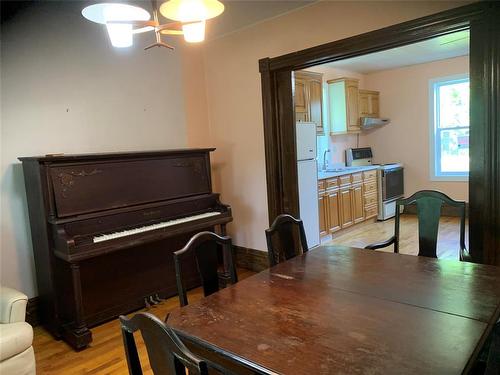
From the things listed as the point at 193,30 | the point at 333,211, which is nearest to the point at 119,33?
the point at 193,30

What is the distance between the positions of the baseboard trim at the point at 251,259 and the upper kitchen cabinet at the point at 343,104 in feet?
9.53

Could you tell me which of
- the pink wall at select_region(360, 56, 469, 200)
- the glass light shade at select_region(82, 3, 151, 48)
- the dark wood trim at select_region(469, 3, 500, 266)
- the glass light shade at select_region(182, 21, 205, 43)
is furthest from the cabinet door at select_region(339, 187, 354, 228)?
the glass light shade at select_region(82, 3, 151, 48)

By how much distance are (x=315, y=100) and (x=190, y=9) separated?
363 cm

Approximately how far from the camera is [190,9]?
67.9 inches

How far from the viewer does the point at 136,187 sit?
3.11 meters

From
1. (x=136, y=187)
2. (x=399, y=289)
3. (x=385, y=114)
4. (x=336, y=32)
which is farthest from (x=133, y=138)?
(x=385, y=114)

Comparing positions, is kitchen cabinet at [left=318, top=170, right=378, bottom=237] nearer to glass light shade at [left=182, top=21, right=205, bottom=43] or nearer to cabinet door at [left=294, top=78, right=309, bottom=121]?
cabinet door at [left=294, top=78, right=309, bottom=121]

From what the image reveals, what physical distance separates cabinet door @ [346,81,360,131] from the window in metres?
1.23

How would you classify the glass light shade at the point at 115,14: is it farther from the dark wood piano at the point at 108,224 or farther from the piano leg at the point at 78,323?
the piano leg at the point at 78,323

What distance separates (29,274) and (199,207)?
1466 millimetres

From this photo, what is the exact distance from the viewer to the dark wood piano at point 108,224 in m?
2.61

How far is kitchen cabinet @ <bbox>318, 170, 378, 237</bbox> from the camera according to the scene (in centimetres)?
490

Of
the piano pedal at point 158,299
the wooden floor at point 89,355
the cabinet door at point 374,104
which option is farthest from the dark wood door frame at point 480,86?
the cabinet door at point 374,104

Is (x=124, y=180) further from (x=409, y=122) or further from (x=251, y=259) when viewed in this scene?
(x=409, y=122)
